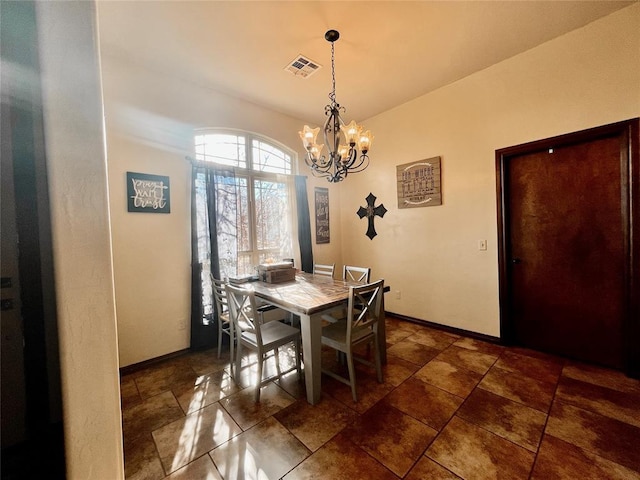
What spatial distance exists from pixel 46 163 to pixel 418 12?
2614 millimetres

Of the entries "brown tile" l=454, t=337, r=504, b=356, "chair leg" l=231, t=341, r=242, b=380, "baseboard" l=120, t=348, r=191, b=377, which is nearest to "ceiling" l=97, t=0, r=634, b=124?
"chair leg" l=231, t=341, r=242, b=380

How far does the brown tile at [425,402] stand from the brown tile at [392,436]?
0.07 m

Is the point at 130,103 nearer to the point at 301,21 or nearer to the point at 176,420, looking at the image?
the point at 301,21

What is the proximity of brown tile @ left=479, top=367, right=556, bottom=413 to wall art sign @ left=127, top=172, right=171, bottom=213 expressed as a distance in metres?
3.46

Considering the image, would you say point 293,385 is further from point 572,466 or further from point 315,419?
point 572,466

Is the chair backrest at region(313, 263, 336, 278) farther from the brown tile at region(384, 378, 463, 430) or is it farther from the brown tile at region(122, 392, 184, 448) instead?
the brown tile at region(122, 392, 184, 448)

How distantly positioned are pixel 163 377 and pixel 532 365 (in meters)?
3.51

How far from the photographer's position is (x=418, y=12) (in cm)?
202

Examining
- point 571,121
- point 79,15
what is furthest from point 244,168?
point 571,121

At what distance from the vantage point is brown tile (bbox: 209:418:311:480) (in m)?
1.46

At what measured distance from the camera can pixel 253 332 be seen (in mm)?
2143

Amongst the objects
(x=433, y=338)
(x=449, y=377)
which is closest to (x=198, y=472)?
(x=449, y=377)

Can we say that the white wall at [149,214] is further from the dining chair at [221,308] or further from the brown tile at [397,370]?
the brown tile at [397,370]

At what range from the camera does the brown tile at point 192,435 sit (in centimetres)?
156
